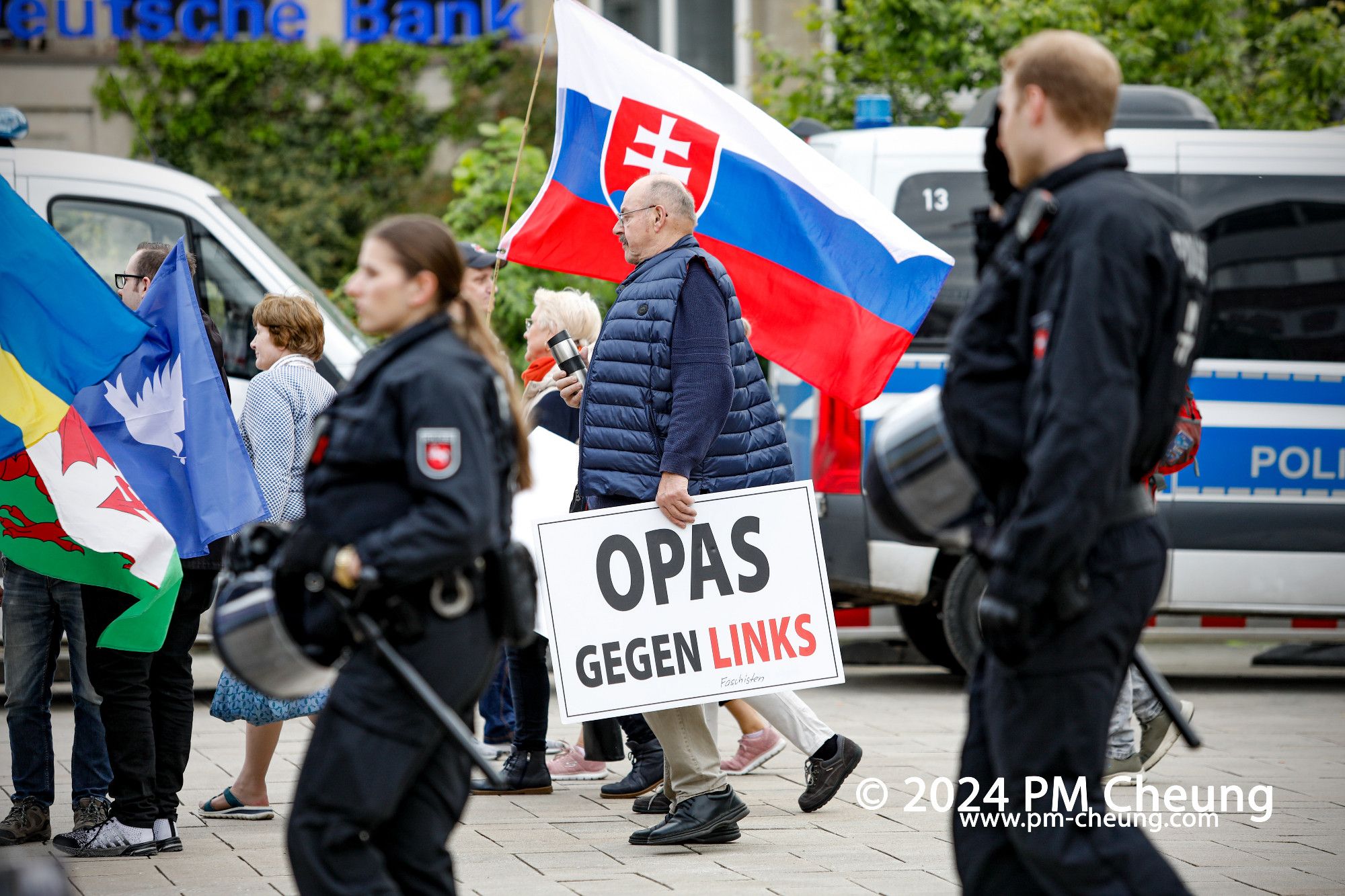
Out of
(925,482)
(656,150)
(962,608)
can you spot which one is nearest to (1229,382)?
(962,608)

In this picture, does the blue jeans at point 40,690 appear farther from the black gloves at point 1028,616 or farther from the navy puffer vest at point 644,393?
the black gloves at point 1028,616

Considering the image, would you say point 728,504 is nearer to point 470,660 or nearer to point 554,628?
point 554,628

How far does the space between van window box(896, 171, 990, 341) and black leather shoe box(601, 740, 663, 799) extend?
303cm

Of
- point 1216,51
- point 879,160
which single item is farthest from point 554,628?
point 1216,51

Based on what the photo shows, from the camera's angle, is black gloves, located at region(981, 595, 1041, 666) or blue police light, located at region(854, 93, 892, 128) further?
blue police light, located at region(854, 93, 892, 128)

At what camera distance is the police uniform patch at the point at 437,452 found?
321 cm

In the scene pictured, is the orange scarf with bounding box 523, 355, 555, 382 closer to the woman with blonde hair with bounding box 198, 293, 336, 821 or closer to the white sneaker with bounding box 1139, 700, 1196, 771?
the woman with blonde hair with bounding box 198, 293, 336, 821

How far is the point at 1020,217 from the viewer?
125 inches

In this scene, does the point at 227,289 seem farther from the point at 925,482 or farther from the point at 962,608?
the point at 925,482

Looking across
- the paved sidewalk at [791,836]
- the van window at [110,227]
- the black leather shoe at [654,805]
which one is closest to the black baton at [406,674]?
the paved sidewalk at [791,836]

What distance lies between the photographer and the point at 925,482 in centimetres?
342

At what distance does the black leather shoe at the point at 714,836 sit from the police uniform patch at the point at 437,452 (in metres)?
2.63

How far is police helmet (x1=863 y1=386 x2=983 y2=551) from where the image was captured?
3402 millimetres

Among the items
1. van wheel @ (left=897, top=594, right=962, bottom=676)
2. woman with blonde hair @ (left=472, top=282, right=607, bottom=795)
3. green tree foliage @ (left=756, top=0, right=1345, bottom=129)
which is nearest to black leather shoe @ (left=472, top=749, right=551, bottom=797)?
woman with blonde hair @ (left=472, top=282, right=607, bottom=795)
